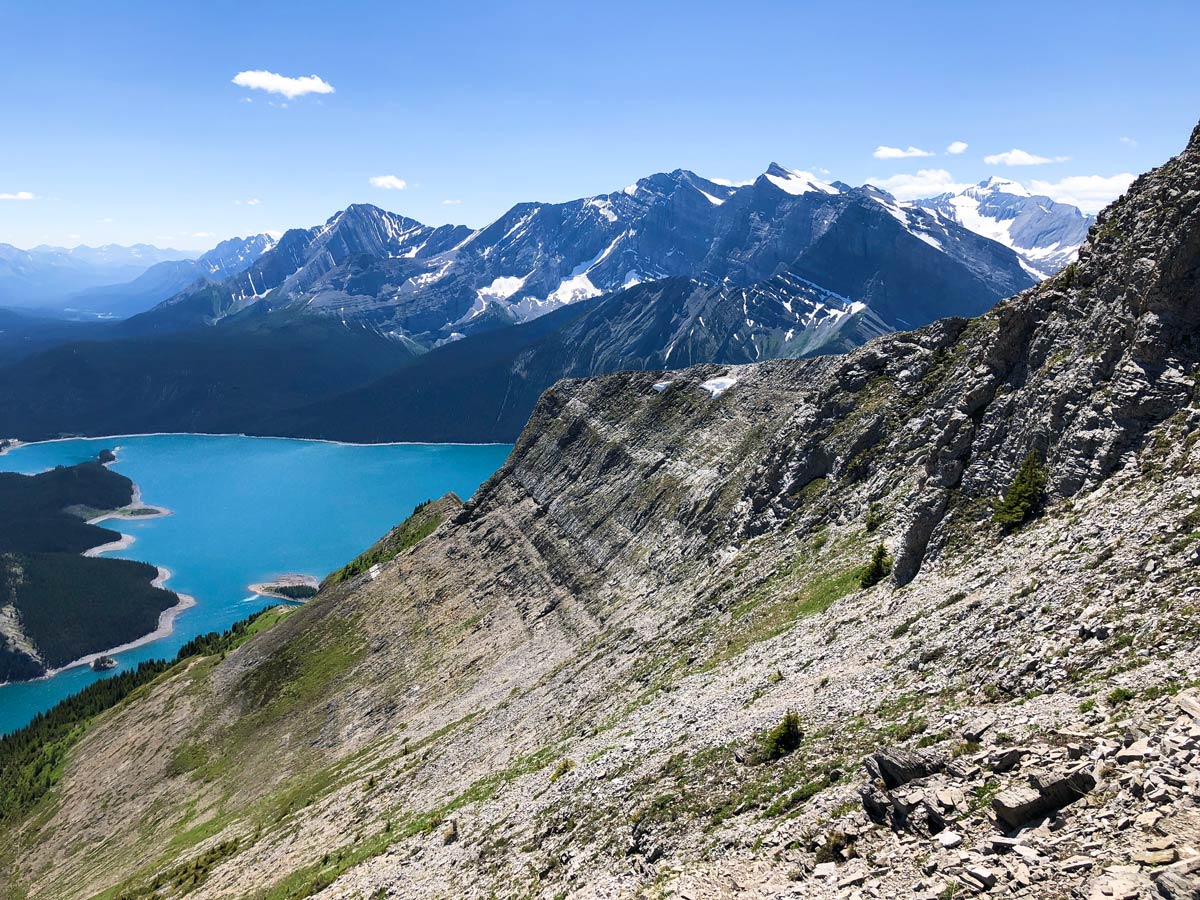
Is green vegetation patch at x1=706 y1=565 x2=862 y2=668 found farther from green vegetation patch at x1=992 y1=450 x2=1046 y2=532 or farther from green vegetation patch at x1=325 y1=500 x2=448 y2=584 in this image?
green vegetation patch at x1=325 y1=500 x2=448 y2=584

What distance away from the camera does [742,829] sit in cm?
2261

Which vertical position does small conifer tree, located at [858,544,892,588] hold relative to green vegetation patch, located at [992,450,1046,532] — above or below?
below

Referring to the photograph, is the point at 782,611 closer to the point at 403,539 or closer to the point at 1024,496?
the point at 1024,496

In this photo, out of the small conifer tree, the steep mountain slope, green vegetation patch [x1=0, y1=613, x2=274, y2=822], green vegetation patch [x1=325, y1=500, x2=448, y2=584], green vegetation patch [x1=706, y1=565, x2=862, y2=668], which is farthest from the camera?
green vegetation patch [x1=325, y1=500, x2=448, y2=584]

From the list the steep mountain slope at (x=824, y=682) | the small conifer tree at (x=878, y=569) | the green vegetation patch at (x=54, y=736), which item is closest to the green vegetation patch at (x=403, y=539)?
the green vegetation patch at (x=54, y=736)

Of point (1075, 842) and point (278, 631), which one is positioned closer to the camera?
point (1075, 842)

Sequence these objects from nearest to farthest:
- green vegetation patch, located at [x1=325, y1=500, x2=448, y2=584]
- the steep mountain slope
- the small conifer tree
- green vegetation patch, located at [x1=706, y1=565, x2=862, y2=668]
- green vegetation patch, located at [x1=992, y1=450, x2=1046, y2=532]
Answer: the steep mountain slope
green vegetation patch, located at [x1=992, y1=450, x2=1046, y2=532]
the small conifer tree
green vegetation patch, located at [x1=706, y1=565, x2=862, y2=668]
green vegetation patch, located at [x1=325, y1=500, x2=448, y2=584]

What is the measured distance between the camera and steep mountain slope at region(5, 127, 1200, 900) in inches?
695

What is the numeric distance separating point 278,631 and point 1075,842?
370ft

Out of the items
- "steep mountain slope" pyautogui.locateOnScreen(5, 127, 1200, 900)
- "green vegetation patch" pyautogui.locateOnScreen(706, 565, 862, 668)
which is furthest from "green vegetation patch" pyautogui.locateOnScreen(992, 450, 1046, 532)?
"green vegetation patch" pyautogui.locateOnScreen(706, 565, 862, 668)

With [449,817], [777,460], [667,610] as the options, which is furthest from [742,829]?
[777,460]

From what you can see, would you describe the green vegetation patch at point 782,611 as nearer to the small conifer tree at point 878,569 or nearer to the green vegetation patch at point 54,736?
the small conifer tree at point 878,569

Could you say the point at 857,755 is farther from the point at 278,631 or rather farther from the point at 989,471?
the point at 278,631

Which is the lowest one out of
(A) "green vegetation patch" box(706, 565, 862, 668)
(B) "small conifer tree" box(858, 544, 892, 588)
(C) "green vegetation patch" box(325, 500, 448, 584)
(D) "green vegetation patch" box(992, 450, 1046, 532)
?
(C) "green vegetation patch" box(325, 500, 448, 584)
